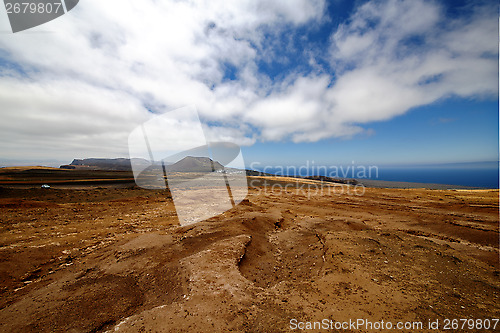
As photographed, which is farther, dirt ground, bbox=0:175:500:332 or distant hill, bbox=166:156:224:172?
distant hill, bbox=166:156:224:172

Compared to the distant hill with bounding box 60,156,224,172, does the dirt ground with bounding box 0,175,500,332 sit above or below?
below

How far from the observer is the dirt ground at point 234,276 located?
165 inches

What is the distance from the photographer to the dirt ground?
418cm

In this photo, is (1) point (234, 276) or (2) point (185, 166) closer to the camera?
(1) point (234, 276)

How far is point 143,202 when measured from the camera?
746 inches

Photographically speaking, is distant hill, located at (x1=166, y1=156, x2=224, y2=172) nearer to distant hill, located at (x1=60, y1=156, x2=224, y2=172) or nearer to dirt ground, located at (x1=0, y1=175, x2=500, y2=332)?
distant hill, located at (x1=60, y1=156, x2=224, y2=172)

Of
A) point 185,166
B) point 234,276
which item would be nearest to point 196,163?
point 185,166

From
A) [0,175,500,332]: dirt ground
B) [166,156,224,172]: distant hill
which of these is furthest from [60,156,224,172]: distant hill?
[0,175,500,332]: dirt ground

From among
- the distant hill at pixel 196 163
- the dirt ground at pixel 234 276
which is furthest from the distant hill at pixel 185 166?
A: the dirt ground at pixel 234 276

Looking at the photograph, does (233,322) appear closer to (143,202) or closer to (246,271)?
(246,271)

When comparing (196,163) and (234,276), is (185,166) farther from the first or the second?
(234,276)

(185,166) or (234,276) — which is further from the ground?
(185,166)

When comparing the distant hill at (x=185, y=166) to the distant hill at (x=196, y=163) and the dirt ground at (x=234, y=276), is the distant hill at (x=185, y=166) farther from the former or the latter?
the dirt ground at (x=234, y=276)

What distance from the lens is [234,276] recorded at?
5.78 m
